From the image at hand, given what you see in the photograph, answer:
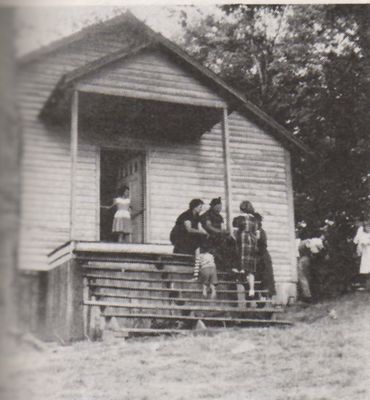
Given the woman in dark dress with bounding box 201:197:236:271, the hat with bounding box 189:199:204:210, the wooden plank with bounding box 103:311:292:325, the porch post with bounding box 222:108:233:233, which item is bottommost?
the wooden plank with bounding box 103:311:292:325

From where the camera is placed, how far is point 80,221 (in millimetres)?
9562

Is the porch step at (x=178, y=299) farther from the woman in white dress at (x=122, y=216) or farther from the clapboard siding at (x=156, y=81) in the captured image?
the clapboard siding at (x=156, y=81)

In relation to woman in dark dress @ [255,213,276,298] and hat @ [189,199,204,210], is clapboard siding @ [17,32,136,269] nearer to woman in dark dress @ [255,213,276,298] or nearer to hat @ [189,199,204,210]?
hat @ [189,199,204,210]

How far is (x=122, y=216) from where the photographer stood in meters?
9.19

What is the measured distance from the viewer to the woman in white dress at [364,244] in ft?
31.9

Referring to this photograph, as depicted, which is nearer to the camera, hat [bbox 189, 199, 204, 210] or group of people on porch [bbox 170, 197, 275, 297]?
group of people on porch [bbox 170, 197, 275, 297]

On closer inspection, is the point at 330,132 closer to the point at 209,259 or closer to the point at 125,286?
the point at 209,259

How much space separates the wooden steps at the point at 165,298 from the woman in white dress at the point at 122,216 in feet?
3.00

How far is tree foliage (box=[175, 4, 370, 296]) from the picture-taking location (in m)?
9.07

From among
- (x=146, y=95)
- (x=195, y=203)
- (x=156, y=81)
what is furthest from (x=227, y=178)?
(x=156, y=81)

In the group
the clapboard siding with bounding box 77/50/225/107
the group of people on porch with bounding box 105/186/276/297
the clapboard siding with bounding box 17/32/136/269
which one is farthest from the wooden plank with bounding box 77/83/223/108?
the group of people on porch with bounding box 105/186/276/297

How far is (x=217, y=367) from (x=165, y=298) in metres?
1.88

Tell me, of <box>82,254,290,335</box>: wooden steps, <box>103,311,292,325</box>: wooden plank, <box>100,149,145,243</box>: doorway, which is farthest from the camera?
<box>100,149,145,243</box>: doorway

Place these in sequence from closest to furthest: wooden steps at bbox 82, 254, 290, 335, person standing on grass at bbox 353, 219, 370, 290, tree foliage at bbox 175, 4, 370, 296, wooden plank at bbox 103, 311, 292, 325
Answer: wooden plank at bbox 103, 311, 292, 325 → wooden steps at bbox 82, 254, 290, 335 → tree foliage at bbox 175, 4, 370, 296 → person standing on grass at bbox 353, 219, 370, 290
